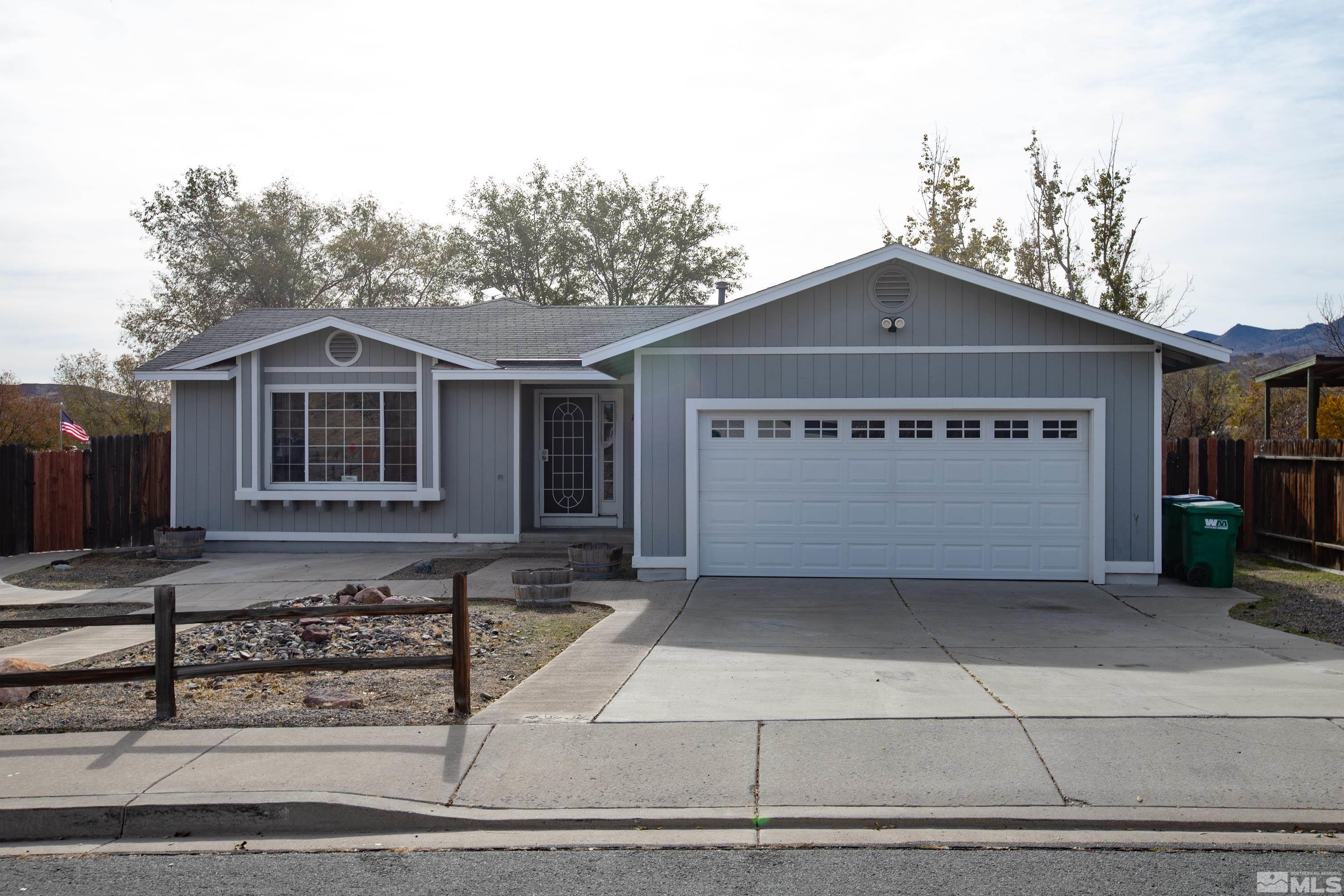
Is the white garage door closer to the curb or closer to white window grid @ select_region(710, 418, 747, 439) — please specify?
white window grid @ select_region(710, 418, 747, 439)

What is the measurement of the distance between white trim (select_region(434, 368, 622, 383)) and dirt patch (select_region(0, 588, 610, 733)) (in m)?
5.72

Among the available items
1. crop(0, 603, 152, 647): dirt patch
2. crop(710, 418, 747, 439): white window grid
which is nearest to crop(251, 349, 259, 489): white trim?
crop(0, 603, 152, 647): dirt patch

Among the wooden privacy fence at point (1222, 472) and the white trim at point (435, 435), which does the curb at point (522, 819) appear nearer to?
the white trim at point (435, 435)

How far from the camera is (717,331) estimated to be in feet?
44.2

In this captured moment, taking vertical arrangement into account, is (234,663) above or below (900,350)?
below

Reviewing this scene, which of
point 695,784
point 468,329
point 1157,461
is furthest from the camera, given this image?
point 468,329

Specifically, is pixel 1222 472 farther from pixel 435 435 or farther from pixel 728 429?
pixel 435 435

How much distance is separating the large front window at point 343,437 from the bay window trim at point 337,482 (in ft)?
0.08

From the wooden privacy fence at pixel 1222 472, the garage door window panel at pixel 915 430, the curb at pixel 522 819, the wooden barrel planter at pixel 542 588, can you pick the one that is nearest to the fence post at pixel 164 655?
the curb at pixel 522 819

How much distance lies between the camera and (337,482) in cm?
1686

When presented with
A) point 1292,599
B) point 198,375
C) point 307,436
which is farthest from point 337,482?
point 1292,599

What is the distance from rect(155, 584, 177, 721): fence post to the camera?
6.97 metres

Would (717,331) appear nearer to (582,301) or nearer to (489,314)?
(489,314)

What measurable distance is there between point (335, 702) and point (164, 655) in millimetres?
1142
